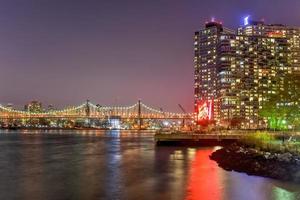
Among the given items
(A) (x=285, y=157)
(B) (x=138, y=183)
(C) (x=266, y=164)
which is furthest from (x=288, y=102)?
(B) (x=138, y=183)

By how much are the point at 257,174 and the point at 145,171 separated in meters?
11.0

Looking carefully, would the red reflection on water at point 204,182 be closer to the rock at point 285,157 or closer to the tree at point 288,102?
the rock at point 285,157

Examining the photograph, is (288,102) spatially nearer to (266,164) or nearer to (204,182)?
(266,164)

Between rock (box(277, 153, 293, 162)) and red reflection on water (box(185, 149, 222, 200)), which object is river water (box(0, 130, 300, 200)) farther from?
rock (box(277, 153, 293, 162))

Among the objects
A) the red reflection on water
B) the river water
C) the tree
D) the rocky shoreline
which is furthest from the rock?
the tree

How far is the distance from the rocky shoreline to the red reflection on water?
156 cm

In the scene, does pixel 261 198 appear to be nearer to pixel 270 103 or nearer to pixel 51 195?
pixel 51 195

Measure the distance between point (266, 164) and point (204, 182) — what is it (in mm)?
5486

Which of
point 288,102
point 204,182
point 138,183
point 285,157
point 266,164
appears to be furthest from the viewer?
point 288,102

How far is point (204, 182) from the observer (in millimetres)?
36844

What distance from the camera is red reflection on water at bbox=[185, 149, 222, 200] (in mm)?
31205

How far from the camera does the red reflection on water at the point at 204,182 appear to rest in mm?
31205

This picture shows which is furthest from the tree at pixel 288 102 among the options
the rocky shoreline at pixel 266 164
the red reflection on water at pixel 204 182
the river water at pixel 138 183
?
the rocky shoreline at pixel 266 164

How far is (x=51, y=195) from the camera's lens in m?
32.0
